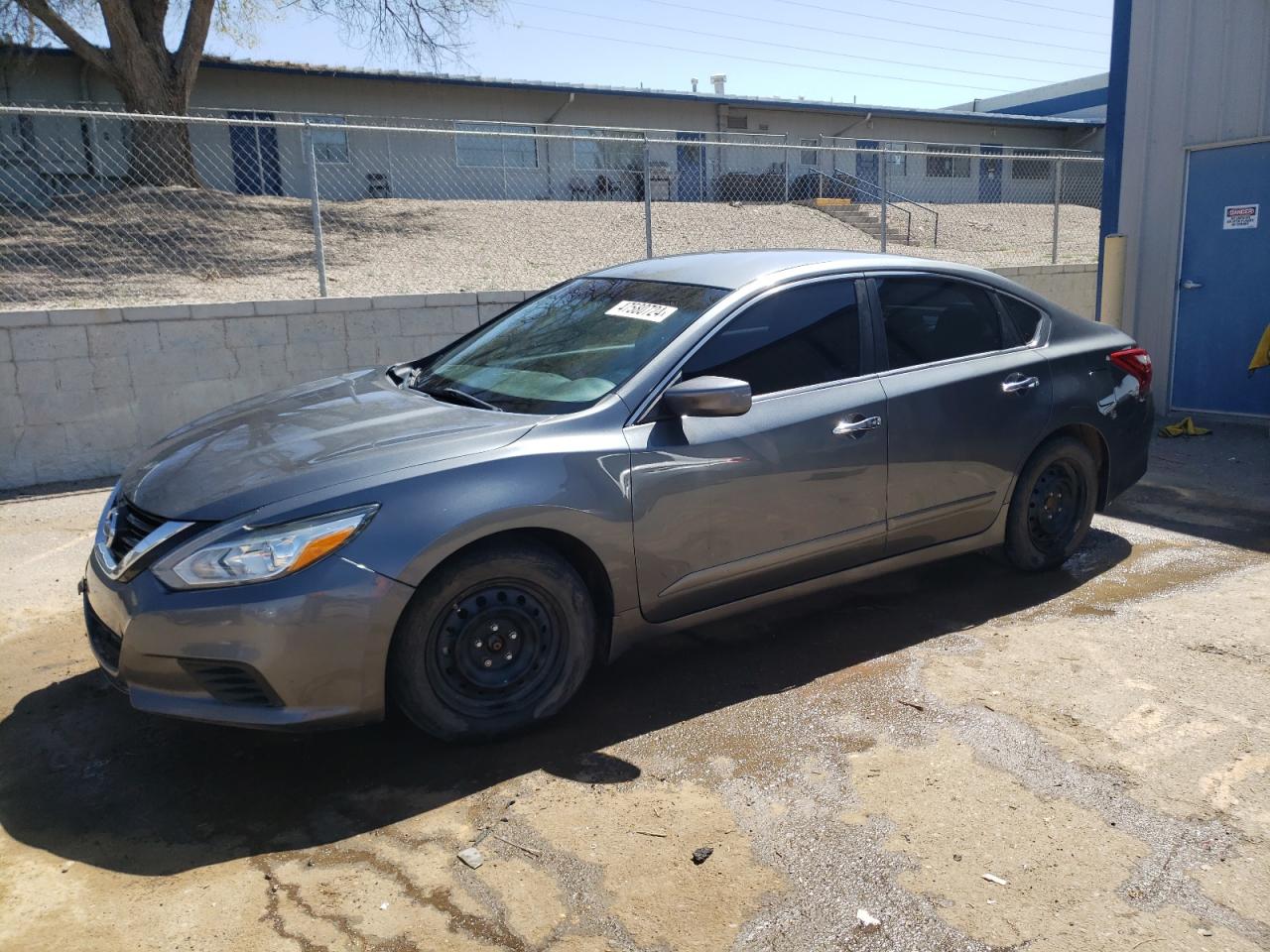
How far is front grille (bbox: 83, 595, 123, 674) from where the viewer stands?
10.7 ft

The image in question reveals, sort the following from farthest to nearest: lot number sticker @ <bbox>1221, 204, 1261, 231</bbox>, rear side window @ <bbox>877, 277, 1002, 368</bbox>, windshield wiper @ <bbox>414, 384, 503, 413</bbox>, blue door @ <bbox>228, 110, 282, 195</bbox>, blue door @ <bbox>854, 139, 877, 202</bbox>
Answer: blue door @ <bbox>854, 139, 877, 202</bbox>
blue door @ <bbox>228, 110, 282, 195</bbox>
lot number sticker @ <bbox>1221, 204, 1261, 231</bbox>
rear side window @ <bbox>877, 277, 1002, 368</bbox>
windshield wiper @ <bbox>414, 384, 503, 413</bbox>

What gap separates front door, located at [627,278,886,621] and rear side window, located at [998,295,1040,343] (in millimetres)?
1031

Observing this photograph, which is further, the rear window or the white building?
the white building

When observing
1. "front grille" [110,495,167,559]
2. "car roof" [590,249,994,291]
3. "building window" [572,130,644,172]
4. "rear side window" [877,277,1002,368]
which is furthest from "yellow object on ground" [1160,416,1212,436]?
"building window" [572,130,644,172]

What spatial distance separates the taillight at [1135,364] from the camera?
5254 mm

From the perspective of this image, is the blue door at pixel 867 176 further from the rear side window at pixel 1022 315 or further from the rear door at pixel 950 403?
the rear door at pixel 950 403

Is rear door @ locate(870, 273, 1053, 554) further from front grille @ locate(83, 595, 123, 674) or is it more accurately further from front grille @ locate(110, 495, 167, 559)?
front grille @ locate(83, 595, 123, 674)

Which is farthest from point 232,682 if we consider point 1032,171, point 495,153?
point 1032,171

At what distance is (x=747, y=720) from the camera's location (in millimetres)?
3734

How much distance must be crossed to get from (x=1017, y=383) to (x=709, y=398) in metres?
1.92

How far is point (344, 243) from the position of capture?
16.4 m

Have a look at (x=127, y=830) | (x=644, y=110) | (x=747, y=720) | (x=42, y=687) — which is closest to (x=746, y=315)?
(x=747, y=720)

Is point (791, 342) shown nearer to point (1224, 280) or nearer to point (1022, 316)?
point (1022, 316)

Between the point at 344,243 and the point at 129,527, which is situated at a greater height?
the point at 344,243
